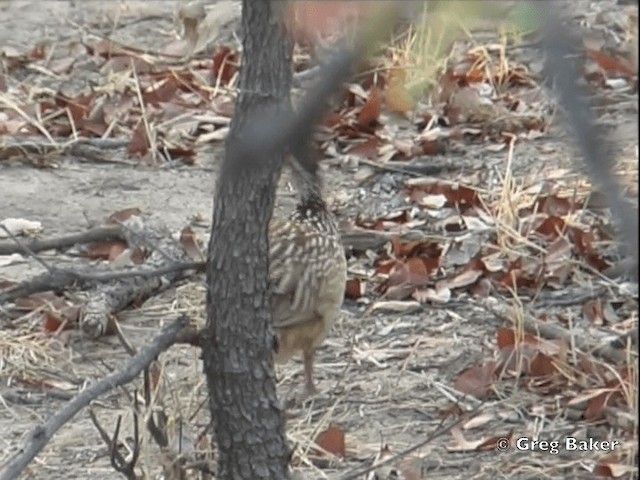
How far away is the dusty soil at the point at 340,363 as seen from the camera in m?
4.30

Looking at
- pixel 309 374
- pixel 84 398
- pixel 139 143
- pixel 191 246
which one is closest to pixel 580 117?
pixel 84 398

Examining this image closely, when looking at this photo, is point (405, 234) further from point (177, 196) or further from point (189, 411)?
point (189, 411)

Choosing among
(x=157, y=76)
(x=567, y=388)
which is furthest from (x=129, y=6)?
(x=567, y=388)

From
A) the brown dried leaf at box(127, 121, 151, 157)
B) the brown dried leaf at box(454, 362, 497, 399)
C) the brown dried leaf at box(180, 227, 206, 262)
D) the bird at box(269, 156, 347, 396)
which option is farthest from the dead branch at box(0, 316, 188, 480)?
the brown dried leaf at box(127, 121, 151, 157)

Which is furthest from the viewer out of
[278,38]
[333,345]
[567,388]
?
[333,345]

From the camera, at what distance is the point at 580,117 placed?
144 cm

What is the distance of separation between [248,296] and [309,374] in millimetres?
1337

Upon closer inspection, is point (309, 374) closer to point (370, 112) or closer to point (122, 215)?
point (122, 215)

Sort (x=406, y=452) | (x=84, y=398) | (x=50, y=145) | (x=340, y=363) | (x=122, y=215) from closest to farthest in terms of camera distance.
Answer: (x=84, y=398), (x=406, y=452), (x=340, y=363), (x=122, y=215), (x=50, y=145)

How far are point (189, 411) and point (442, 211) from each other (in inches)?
89.7

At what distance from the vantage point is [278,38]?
10.5 feet

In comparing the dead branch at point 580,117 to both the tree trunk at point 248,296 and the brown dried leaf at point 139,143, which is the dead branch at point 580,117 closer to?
the tree trunk at point 248,296

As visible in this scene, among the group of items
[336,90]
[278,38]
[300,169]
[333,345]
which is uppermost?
[336,90]

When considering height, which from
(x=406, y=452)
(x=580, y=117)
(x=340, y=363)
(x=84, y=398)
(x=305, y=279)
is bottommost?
(x=340, y=363)
